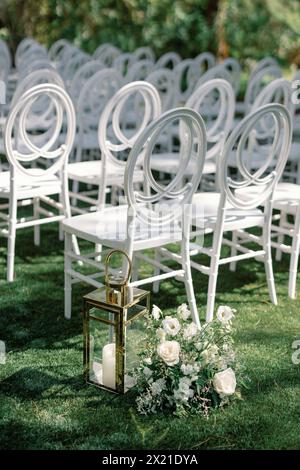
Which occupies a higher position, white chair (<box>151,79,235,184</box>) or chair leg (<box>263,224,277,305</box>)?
white chair (<box>151,79,235,184</box>)

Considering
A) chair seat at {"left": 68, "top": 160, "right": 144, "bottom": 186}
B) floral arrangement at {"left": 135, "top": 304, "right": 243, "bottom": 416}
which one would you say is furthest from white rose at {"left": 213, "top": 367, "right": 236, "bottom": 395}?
chair seat at {"left": 68, "top": 160, "right": 144, "bottom": 186}

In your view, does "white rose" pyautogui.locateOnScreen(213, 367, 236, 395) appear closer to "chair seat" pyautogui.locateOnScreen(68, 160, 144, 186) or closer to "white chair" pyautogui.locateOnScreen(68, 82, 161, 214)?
"white chair" pyautogui.locateOnScreen(68, 82, 161, 214)

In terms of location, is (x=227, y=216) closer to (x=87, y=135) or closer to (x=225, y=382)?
(x=225, y=382)

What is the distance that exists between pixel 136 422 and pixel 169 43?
10302mm

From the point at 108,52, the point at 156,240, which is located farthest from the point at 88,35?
the point at 156,240

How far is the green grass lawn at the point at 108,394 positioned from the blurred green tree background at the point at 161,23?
8180mm

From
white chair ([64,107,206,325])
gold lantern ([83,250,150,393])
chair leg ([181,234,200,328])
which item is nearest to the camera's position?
gold lantern ([83,250,150,393])

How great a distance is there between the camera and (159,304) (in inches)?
155

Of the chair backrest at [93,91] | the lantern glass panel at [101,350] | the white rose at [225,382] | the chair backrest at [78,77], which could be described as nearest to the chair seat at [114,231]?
the lantern glass panel at [101,350]

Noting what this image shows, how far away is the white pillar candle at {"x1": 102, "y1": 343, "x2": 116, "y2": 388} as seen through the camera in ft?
9.75

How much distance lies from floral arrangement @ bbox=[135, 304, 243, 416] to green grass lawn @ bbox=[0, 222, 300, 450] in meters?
0.06

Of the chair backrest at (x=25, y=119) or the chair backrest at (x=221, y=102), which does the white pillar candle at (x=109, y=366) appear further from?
the chair backrest at (x=221, y=102)

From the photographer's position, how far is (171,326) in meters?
2.87

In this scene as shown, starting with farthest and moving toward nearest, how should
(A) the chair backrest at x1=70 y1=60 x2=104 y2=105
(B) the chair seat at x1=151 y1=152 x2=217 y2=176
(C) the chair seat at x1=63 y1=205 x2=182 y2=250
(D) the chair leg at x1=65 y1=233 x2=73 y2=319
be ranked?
(A) the chair backrest at x1=70 y1=60 x2=104 y2=105
(B) the chair seat at x1=151 y1=152 x2=217 y2=176
(D) the chair leg at x1=65 y1=233 x2=73 y2=319
(C) the chair seat at x1=63 y1=205 x2=182 y2=250
